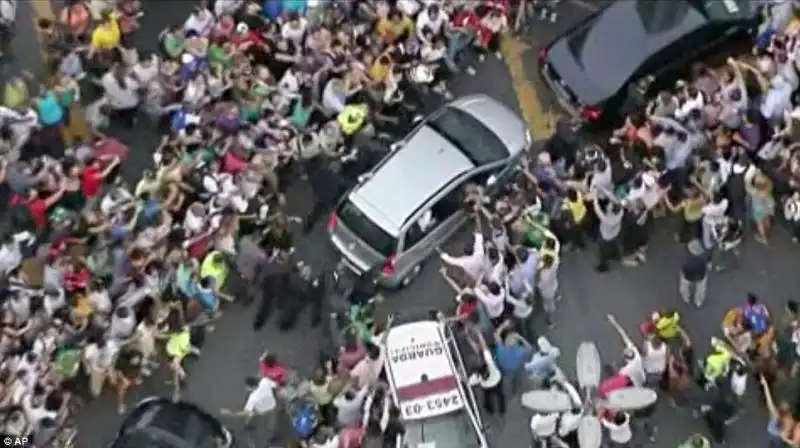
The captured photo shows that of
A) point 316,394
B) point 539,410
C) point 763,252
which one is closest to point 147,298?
point 316,394

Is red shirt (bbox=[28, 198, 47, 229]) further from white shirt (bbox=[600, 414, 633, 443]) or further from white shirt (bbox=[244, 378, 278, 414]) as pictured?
white shirt (bbox=[600, 414, 633, 443])

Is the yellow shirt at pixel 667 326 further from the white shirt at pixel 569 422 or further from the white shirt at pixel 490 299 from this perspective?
the white shirt at pixel 490 299

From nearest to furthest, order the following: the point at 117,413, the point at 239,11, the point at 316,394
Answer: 1. the point at 316,394
2. the point at 117,413
3. the point at 239,11

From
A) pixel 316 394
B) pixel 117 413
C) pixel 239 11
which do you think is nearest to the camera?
pixel 316 394

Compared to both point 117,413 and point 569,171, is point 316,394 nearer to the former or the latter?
point 117,413

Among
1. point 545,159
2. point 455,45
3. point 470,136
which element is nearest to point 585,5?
point 455,45

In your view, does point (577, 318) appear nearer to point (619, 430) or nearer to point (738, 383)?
point (619, 430)

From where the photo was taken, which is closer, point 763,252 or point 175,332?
→ point 175,332
